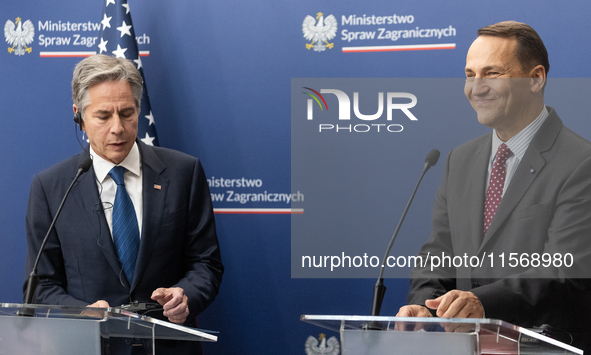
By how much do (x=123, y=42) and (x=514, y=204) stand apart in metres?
2.17

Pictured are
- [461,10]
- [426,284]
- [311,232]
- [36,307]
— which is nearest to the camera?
[36,307]

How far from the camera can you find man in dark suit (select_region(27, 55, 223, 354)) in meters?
2.31

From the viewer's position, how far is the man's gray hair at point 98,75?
92.1 inches

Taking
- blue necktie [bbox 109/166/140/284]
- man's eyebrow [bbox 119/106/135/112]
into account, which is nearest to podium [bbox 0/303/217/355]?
blue necktie [bbox 109/166/140/284]

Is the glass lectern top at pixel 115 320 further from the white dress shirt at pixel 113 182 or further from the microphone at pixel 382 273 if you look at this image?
the white dress shirt at pixel 113 182

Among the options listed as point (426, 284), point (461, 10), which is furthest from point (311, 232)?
point (461, 10)

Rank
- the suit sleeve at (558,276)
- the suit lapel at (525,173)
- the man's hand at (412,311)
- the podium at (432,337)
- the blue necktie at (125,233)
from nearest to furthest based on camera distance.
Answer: the podium at (432,337) < the man's hand at (412,311) < the suit sleeve at (558,276) < the suit lapel at (525,173) < the blue necktie at (125,233)

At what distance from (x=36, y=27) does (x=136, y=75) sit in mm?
1417

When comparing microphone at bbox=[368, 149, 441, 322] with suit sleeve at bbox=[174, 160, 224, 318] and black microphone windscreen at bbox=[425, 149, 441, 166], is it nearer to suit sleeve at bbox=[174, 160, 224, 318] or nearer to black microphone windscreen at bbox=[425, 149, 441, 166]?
black microphone windscreen at bbox=[425, 149, 441, 166]

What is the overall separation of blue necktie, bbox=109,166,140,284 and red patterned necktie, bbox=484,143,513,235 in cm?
139

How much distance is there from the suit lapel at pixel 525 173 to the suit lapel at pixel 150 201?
1304 millimetres

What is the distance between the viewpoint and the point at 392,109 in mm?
2379

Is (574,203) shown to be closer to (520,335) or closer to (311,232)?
(520,335)

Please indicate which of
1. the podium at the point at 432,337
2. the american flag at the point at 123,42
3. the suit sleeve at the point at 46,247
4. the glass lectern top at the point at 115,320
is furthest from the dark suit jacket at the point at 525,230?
the american flag at the point at 123,42
